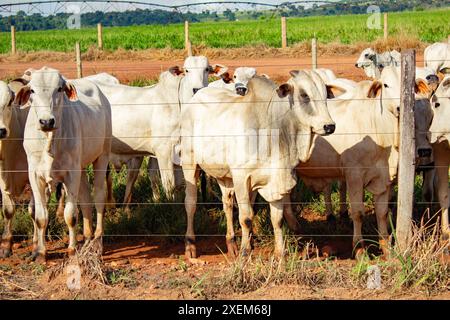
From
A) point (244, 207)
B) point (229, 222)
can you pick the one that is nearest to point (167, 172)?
point (229, 222)

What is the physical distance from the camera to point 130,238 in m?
10.9

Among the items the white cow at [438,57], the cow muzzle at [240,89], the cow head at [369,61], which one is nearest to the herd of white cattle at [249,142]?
the cow muzzle at [240,89]

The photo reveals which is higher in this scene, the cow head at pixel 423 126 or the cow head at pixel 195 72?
the cow head at pixel 195 72

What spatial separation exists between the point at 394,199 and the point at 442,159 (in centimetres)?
181

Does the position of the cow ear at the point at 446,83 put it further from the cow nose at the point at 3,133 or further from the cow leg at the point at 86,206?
the cow nose at the point at 3,133

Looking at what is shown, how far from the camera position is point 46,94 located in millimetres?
8953

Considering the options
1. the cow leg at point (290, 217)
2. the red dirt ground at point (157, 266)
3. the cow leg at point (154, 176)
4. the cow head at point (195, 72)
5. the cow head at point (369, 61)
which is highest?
the cow head at point (369, 61)

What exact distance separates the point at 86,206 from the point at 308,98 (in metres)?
2.91

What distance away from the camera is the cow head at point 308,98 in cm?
913

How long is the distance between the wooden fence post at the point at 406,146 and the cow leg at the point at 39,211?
11.9 ft

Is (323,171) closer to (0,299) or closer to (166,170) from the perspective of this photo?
(166,170)

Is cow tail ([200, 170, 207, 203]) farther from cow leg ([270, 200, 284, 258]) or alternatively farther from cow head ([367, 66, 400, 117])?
cow head ([367, 66, 400, 117])

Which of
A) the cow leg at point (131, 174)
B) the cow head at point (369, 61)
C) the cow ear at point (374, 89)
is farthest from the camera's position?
the cow head at point (369, 61)

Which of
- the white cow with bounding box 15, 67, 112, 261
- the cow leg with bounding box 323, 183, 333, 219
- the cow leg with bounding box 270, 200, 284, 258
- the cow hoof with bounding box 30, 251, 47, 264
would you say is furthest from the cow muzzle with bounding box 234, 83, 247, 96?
the cow hoof with bounding box 30, 251, 47, 264
